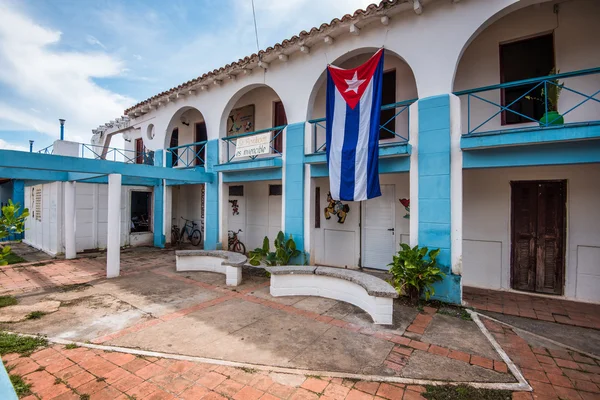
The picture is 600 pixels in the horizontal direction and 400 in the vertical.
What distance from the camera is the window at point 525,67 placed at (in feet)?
19.3

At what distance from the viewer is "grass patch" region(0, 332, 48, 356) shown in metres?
3.73

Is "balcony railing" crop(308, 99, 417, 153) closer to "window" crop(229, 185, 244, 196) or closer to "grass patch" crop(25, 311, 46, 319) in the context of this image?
"window" crop(229, 185, 244, 196)

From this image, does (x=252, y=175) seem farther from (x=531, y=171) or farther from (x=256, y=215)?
(x=531, y=171)

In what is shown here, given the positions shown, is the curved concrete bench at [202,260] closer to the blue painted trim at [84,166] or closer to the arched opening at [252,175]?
the arched opening at [252,175]

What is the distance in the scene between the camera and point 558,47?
5711 mm

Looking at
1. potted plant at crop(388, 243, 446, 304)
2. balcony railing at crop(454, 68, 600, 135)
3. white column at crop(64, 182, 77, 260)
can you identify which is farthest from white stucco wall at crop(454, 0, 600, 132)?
white column at crop(64, 182, 77, 260)

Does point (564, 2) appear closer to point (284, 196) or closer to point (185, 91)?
point (284, 196)

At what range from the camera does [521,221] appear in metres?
6.26

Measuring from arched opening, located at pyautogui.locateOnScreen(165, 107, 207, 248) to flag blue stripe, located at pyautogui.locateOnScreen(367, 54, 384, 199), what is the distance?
717 centimetres

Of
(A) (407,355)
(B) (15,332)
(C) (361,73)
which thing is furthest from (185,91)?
(A) (407,355)

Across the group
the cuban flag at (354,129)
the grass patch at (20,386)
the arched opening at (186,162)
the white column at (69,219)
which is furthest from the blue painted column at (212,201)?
the grass patch at (20,386)

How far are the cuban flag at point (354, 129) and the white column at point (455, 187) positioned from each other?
1.39 metres

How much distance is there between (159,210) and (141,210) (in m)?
1.79

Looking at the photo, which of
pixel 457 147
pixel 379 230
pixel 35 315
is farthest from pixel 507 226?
pixel 35 315
